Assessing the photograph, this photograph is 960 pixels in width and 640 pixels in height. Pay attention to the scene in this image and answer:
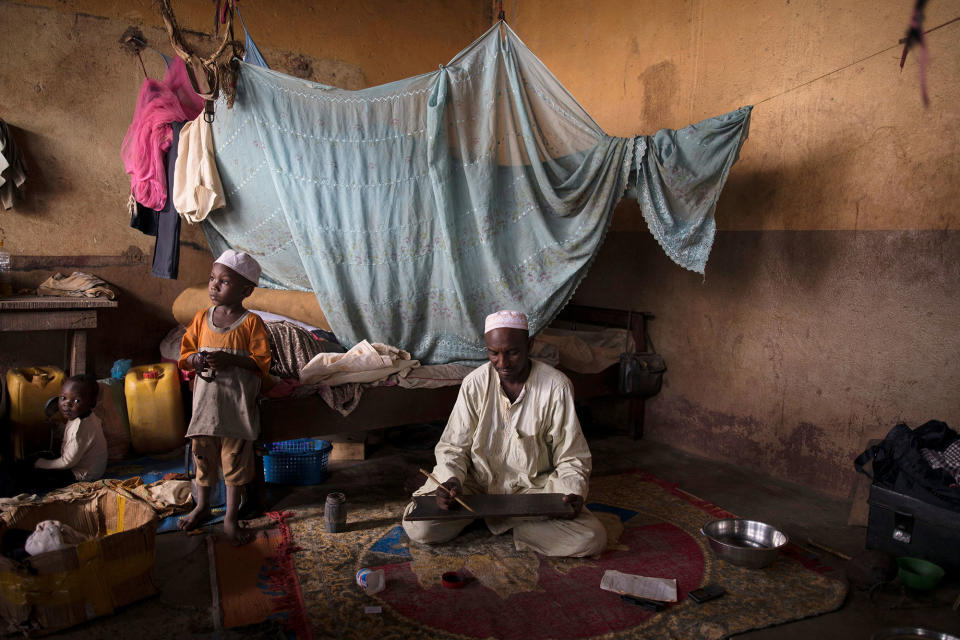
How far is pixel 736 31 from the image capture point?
175 inches

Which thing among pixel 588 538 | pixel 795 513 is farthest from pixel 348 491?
pixel 795 513

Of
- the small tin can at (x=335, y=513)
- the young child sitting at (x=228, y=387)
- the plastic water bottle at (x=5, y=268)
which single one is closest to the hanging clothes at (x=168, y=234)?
→ the plastic water bottle at (x=5, y=268)

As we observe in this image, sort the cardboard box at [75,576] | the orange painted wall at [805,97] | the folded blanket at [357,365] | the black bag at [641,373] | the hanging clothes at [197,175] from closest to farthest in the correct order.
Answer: the cardboard box at [75,576]
the orange painted wall at [805,97]
the folded blanket at [357,365]
the hanging clothes at [197,175]
the black bag at [641,373]

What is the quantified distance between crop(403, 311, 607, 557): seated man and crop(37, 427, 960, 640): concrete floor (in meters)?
0.49

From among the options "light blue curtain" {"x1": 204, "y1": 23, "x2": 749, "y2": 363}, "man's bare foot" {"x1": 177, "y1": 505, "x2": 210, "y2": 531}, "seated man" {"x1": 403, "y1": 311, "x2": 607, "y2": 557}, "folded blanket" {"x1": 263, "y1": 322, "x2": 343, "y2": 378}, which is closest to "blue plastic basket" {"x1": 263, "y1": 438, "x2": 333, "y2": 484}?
"folded blanket" {"x1": 263, "y1": 322, "x2": 343, "y2": 378}

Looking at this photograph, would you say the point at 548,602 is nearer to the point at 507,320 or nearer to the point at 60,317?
the point at 507,320

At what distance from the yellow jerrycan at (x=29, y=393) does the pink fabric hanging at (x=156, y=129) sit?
134 centimetres

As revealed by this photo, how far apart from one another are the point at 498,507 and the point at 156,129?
134 inches

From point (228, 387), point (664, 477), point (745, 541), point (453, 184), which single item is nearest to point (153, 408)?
point (228, 387)

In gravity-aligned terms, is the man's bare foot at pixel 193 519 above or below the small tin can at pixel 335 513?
below

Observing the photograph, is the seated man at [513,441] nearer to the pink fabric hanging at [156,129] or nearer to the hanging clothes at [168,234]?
the hanging clothes at [168,234]

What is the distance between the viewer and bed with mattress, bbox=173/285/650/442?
351cm

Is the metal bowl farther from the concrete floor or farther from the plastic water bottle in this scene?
the plastic water bottle

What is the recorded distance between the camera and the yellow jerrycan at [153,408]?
13.9ft
